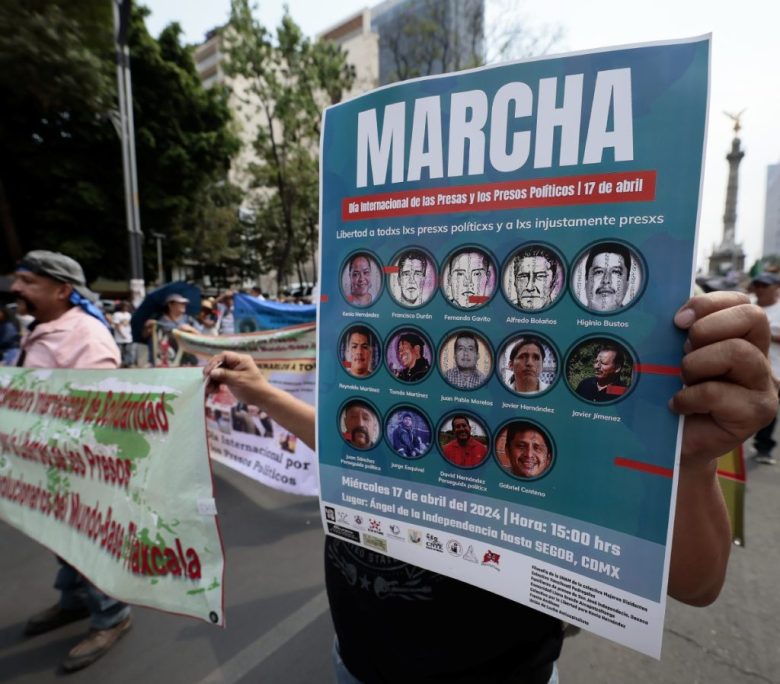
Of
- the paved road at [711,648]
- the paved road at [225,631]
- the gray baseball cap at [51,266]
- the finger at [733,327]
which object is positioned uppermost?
the gray baseball cap at [51,266]

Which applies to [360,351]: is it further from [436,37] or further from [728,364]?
[436,37]

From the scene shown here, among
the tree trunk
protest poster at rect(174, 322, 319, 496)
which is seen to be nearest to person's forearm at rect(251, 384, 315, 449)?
protest poster at rect(174, 322, 319, 496)

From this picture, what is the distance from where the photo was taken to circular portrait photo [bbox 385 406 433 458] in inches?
33.5

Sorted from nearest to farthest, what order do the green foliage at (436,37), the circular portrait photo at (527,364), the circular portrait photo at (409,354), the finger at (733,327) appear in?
the finger at (733,327)
the circular portrait photo at (527,364)
the circular portrait photo at (409,354)
the green foliage at (436,37)

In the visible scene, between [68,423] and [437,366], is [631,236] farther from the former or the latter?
[68,423]

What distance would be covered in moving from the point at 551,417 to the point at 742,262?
39.3 m

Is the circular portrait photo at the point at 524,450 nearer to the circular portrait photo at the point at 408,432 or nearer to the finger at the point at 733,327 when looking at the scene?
the circular portrait photo at the point at 408,432

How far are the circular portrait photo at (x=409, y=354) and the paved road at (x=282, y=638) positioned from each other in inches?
77.6

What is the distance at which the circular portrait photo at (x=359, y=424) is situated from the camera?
90 centimetres

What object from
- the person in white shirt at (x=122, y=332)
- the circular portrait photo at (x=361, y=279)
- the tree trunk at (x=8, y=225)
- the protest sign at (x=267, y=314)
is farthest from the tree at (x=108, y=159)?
the circular portrait photo at (x=361, y=279)

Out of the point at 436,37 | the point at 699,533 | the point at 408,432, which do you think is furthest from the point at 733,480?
the point at 436,37

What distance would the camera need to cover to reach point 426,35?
15.5m

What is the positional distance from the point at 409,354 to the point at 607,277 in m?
0.34

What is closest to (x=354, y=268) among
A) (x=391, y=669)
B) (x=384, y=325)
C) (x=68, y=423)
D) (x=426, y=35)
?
(x=384, y=325)
